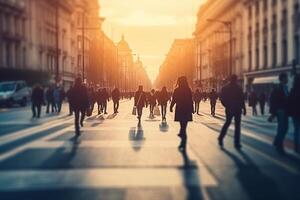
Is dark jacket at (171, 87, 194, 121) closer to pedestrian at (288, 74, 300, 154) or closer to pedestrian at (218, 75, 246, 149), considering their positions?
pedestrian at (218, 75, 246, 149)

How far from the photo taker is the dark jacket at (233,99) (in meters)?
14.2

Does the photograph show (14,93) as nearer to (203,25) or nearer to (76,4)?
(76,4)

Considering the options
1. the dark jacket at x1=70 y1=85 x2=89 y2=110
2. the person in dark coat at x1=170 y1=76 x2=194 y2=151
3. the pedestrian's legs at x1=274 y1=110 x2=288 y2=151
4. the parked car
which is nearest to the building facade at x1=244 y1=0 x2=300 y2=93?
the parked car

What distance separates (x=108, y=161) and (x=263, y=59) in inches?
2252

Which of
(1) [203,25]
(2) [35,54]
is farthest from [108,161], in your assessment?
(1) [203,25]

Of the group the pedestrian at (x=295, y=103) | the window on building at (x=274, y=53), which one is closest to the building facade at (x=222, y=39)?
the window on building at (x=274, y=53)

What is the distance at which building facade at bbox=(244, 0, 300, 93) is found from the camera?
A: 55719 millimetres

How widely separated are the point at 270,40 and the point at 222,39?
34.9m

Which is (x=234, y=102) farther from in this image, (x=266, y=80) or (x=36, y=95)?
(x=266, y=80)

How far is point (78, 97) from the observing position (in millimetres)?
18234

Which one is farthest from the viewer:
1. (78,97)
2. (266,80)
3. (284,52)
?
(266,80)

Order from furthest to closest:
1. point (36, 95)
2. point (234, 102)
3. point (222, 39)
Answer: point (222, 39)
point (36, 95)
point (234, 102)

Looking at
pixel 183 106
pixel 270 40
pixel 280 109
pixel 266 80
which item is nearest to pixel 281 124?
pixel 280 109

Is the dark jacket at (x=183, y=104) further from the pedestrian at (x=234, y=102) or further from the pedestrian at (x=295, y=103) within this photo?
the pedestrian at (x=295, y=103)
